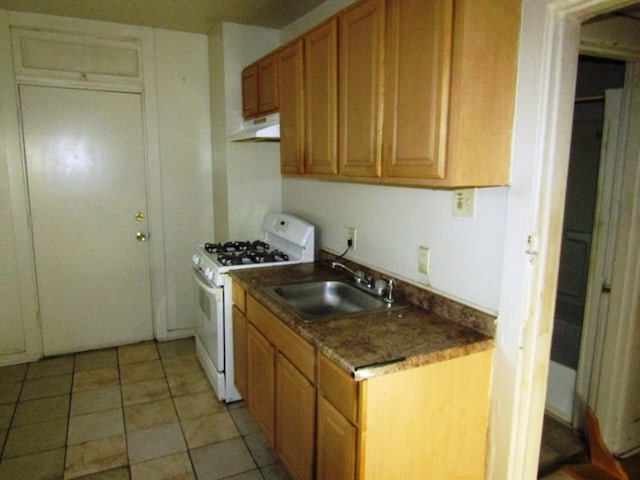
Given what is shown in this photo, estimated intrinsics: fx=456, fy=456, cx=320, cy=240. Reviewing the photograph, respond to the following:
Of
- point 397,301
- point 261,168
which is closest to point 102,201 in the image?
point 261,168

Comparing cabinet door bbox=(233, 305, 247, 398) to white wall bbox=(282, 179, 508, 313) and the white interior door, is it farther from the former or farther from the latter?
the white interior door

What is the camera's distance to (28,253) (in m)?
3.30

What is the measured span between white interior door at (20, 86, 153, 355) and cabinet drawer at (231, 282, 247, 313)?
1.34 metres

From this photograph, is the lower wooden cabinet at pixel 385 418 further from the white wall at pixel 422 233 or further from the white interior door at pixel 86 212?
the white interior door at pixel 86 212

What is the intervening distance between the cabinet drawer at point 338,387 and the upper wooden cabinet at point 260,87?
1.71 meters

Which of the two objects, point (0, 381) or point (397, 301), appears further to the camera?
point (0, 381)

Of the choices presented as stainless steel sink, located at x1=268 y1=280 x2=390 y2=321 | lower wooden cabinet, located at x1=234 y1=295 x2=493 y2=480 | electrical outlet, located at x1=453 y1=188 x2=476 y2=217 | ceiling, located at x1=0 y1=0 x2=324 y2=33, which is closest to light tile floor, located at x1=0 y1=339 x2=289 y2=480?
lower wooden cabinet, located at x1=234 y1=295 x2=493 y2=480

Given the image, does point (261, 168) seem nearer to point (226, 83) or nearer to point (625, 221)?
point (226, 83)

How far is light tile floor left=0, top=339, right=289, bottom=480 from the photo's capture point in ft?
7.35

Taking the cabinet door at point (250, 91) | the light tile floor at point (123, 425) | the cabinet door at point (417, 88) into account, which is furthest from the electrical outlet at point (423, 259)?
the cabinet door at point (250, 91)

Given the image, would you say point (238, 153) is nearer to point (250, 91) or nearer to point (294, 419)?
point (250, 91)

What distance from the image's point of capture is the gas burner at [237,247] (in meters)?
3.16

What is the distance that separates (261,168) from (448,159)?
219cm

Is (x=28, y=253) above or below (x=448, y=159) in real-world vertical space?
below
